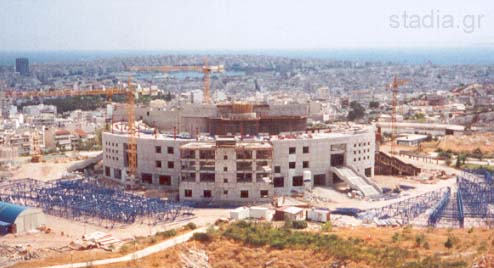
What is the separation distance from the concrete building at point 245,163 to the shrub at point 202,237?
8465mm

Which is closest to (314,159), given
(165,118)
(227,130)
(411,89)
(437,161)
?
(227,130)

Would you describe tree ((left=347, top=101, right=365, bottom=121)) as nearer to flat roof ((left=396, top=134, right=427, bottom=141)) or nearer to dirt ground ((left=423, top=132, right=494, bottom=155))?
flat roof ((left=396, top=134, right=427, bottom=141))

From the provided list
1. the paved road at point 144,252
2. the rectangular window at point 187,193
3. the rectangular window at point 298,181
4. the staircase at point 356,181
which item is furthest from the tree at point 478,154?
the paved road at point 144,252

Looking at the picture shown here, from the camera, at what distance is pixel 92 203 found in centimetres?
2856

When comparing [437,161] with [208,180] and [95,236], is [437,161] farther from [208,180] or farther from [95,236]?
[95,236]

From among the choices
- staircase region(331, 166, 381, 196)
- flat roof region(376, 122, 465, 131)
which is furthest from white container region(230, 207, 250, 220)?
flat roof region(376, 122, 465, 131)

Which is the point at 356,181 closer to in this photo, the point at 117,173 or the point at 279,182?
the point at 279,182

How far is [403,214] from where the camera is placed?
1072 inches

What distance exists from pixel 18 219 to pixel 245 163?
37.0ft

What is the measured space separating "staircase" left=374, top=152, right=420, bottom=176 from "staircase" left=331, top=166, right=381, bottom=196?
5.26 m

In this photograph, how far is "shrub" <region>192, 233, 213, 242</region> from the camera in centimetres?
2261

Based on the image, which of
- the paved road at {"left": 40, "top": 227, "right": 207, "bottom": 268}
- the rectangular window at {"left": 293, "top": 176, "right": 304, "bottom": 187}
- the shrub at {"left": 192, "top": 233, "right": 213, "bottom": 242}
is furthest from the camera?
the rectangular window at {"left": 293, "top": 176, "right": 304, "bottom": 187}

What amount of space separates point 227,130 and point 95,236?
1462cm

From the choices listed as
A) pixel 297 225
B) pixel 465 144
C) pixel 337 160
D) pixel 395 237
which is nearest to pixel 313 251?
pixel 395 237
